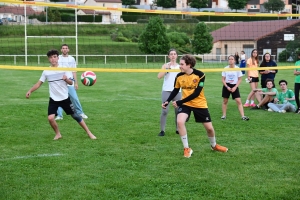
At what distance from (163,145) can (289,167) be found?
8.65ft

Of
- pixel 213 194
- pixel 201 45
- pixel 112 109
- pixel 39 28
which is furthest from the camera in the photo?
pixel 201 45

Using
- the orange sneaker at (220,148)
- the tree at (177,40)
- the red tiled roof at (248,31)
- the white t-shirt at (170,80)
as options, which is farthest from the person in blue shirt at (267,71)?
the tree at (177,40)

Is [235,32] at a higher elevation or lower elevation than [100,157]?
higher

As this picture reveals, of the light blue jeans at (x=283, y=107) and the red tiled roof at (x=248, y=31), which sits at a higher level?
the red tiled roof at (x=248, y=31)

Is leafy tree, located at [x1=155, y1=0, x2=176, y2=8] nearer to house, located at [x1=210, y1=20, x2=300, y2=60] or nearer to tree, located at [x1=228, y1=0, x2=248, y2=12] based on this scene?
tree, located at [x1=228, y1=0, x2=248, y2=12]

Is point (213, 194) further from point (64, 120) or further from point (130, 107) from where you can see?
point (130, 107)

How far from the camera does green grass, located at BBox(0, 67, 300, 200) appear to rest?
704cm

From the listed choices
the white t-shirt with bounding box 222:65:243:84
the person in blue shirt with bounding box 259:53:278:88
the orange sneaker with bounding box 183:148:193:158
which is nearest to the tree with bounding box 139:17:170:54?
the person in blue shirt with bounding box 259:53:278:88

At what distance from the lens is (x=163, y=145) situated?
10156 mm

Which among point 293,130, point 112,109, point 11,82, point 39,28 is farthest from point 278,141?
point 39,28

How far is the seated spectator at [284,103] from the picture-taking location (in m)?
15.1

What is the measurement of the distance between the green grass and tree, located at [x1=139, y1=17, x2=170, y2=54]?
41.1 metres

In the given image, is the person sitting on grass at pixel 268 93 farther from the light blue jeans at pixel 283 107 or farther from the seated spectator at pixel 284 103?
the light blue jeans at pixel 283 107

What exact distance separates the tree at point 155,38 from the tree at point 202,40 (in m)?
4.45
